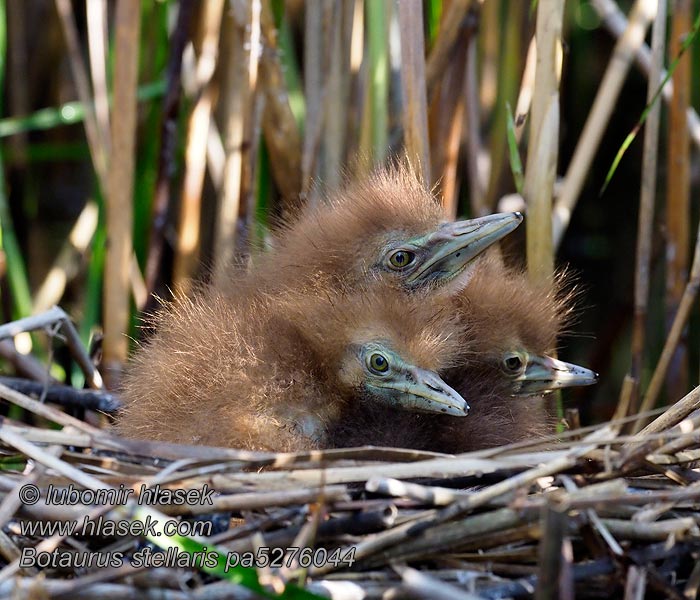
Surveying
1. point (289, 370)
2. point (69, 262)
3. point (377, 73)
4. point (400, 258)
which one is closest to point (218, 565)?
point (289, 370)

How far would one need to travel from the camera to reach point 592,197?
14.8ft

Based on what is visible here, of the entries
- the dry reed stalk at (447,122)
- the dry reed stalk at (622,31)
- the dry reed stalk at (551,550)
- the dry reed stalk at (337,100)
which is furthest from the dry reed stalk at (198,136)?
the dry reed stalk at (551,550)

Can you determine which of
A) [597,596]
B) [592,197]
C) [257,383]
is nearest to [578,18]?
[592,197]

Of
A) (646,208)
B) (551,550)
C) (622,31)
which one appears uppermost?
(622,31)

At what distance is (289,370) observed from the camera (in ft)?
5.72

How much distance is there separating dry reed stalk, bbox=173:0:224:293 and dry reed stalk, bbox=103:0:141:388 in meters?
0.20

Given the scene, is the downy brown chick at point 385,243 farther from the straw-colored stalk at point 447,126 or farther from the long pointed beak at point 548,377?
the straw-colored stalk at point 447,126

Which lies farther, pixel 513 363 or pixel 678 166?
pixel 678 166

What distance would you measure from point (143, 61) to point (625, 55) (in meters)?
1.42

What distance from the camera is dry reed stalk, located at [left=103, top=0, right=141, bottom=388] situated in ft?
7.67

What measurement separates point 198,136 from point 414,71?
0.77m

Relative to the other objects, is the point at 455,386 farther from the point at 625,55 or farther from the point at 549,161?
the point at 625,55

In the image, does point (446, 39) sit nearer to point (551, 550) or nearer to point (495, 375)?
point (495, 375)

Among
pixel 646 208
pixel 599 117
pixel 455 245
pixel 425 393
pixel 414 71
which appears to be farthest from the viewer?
pixel 599 117
